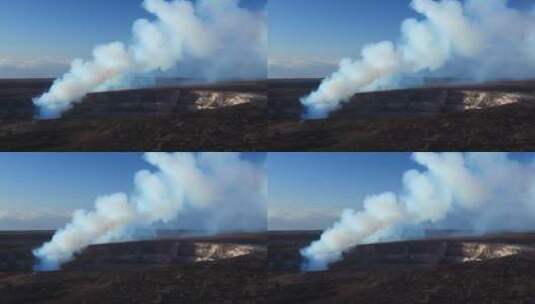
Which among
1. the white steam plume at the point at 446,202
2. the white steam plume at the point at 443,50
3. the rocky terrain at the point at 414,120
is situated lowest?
the white steam plume at the point at 446,202

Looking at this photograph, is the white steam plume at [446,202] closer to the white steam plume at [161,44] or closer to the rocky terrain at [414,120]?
the rocky terrain at [414,120]

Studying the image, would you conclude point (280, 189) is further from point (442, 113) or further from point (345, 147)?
point (442, 113)

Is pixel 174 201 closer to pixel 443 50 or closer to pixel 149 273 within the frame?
pixel 149 273

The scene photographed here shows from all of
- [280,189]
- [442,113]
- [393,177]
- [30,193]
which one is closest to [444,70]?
[442,113]

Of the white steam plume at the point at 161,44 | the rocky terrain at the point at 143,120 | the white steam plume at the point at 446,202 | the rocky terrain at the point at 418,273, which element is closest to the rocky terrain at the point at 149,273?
the rocky terrain at the point at 418,273

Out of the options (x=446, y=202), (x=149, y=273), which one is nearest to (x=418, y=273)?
(x=446, y=202)

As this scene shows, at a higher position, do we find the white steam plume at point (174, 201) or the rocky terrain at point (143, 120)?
the rocky terrain at point (143, 120)
